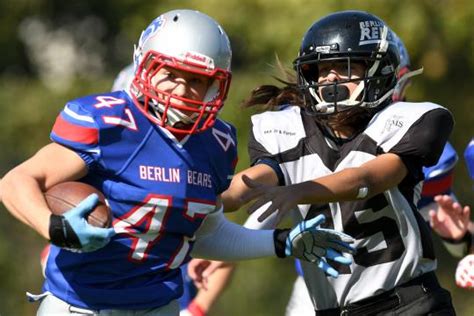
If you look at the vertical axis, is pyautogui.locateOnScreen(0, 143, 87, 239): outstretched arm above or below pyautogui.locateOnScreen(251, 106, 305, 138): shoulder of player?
above

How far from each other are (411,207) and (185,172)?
1087 mm

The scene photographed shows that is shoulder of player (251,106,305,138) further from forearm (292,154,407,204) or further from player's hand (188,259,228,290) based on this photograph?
player's hand (188,259,228,290)

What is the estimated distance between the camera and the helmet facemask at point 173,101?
480 cm

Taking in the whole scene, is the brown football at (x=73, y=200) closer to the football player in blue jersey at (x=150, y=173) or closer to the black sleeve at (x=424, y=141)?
the football player in blue jersey at (x=150, y=173)

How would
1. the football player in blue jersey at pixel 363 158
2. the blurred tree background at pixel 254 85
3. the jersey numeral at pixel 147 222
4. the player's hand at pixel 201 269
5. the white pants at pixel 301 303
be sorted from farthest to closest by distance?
the blurred tree background at pixel 254 85 < the player's hand at pixel 201 269 < the white pants at pixel 301 303 < the football player in blue jersey at pixel 363 158 < the jersey numeral at pixel 147 222

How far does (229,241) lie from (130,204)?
609 millimetres

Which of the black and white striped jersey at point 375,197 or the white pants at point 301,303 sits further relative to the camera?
the white pants at point 301,303

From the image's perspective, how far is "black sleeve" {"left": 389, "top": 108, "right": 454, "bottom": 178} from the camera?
526 cm

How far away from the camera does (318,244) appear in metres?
4.95

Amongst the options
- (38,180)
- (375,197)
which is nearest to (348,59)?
(375,197)

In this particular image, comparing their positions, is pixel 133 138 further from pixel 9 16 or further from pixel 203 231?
pixel 9 16

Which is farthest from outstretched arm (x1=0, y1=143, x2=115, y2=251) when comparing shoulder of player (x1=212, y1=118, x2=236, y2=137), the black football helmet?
the black football helmet

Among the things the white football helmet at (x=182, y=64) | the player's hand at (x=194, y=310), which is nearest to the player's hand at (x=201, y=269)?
the player's hand at (x=194, y=310)

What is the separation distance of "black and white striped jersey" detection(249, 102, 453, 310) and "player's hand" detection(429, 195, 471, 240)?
1030 millimetres
